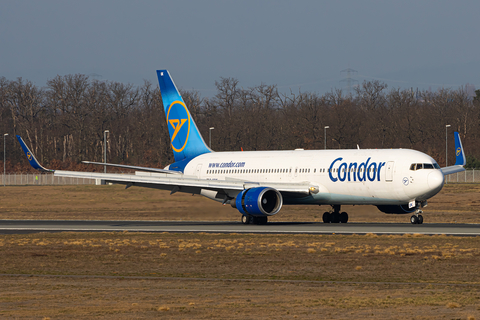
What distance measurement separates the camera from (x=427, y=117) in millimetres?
99062

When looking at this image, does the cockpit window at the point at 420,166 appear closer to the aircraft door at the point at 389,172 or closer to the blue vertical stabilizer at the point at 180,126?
the aircraft door at the point at 389,172

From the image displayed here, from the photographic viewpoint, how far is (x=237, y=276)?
16.1 m

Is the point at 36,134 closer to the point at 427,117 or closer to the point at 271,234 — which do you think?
the point at 427,117

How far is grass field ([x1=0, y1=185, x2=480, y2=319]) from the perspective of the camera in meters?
11.5

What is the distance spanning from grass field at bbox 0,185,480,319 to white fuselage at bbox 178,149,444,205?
7.95 meters

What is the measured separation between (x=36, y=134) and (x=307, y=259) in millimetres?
101026

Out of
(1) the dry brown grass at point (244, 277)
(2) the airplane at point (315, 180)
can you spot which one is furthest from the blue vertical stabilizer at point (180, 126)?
(1) the dry brown grass at point (244, 277)

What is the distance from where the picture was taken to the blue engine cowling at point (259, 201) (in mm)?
34281

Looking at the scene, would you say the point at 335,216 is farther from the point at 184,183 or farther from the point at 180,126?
the point at 180,126

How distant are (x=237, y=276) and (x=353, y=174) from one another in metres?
19.6

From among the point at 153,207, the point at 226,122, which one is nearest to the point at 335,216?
the point at 153,207

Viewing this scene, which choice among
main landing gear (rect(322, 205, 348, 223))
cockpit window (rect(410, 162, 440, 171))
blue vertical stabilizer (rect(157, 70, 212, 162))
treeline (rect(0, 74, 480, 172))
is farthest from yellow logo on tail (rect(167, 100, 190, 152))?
treeline (rect(0, 74, 480, 172))

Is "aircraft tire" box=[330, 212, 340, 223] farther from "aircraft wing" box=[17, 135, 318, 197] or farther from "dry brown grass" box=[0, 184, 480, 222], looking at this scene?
"aircraft wing" box=[17, 135, 318, 197]

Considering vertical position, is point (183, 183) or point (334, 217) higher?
point (183, 183)
